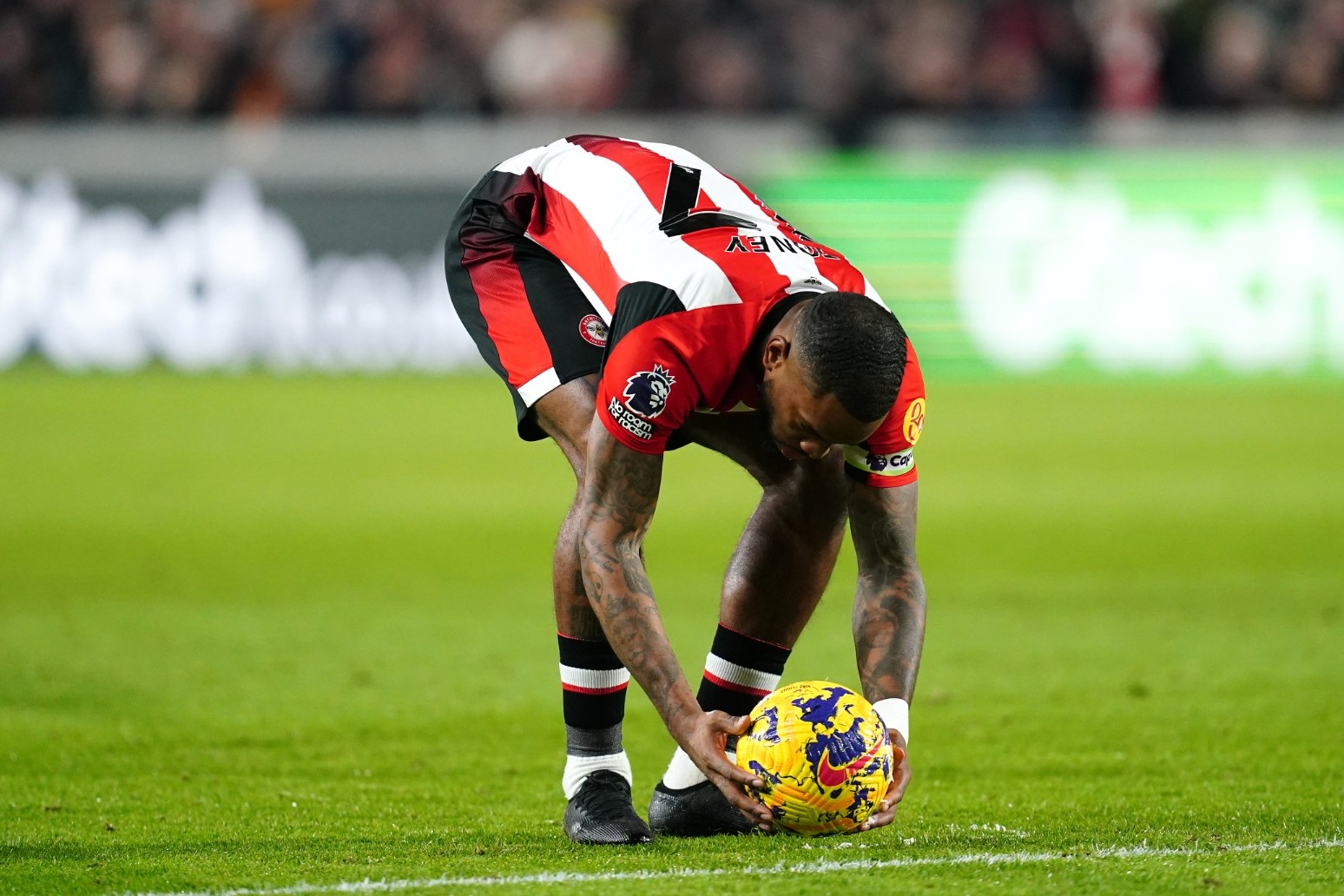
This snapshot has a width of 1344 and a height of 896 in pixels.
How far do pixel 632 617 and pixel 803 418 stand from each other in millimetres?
598

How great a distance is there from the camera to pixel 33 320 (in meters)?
16.5

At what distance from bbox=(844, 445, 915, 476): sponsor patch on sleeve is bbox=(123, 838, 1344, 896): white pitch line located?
92 centimetres

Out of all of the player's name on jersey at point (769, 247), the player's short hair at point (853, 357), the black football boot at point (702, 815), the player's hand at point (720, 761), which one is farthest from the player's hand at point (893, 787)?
the player's name on jersey at point (769, 247)

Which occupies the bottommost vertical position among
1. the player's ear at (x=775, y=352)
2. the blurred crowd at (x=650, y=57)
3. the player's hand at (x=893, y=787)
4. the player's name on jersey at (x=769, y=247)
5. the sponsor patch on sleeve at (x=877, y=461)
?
the player's hand at (x=893, y=787)

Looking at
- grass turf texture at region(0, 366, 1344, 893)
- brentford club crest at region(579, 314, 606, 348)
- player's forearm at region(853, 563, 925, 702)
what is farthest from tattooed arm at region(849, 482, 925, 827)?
brentford club crest at region(579, 314, 606, 348)

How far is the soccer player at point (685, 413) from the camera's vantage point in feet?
13.8

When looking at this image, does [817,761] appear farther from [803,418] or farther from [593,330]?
[593,330]

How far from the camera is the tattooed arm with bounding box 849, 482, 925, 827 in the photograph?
461 centimetres

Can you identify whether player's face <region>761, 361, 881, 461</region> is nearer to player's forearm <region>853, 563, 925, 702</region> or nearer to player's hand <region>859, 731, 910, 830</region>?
player's forearm <region>853, 563, 925, 702</region>

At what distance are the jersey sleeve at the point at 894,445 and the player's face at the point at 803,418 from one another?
9.4 inches

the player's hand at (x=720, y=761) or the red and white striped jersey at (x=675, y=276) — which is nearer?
the player's hand at (x=720, y=761)

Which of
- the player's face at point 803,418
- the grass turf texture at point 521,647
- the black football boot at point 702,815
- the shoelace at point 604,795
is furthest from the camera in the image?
the black football boot at point 702,815

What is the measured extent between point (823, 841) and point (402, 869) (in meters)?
1.02

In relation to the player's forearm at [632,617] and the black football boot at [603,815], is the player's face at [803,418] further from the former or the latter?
the black football boot at [603,815]
